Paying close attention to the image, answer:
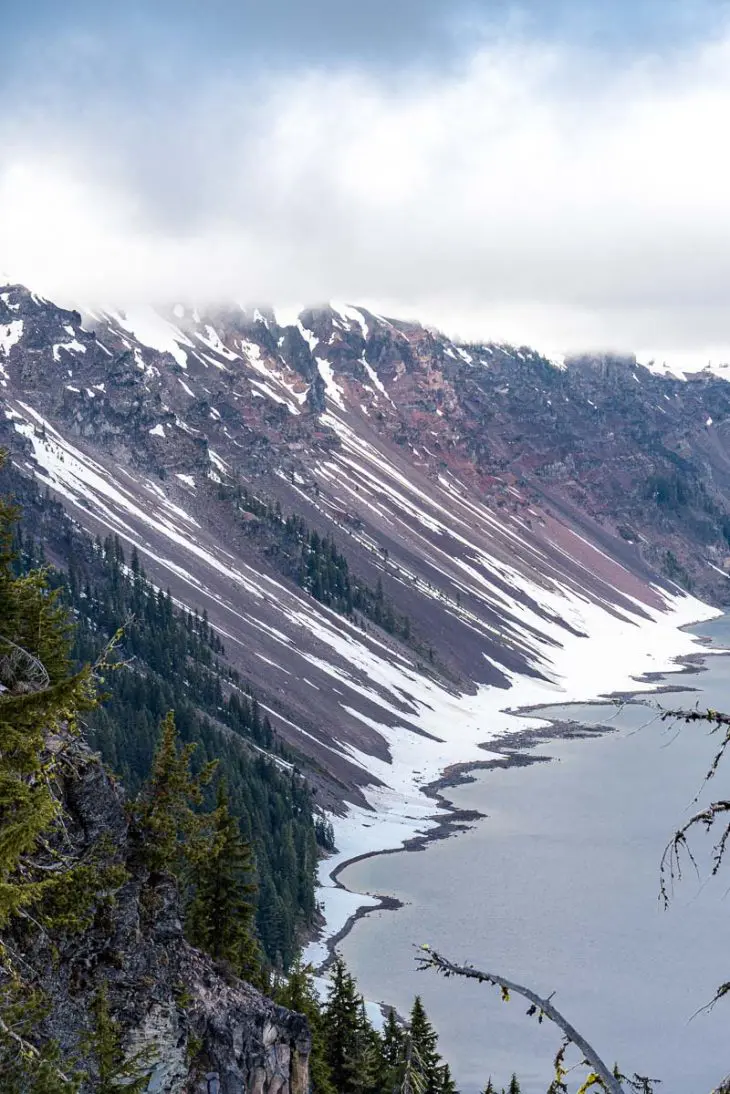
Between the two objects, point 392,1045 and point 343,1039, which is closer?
point 343,1039

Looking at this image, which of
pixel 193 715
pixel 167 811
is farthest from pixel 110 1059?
pixel 193 715

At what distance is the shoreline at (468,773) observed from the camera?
7631cm

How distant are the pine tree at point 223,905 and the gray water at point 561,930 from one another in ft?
86.9

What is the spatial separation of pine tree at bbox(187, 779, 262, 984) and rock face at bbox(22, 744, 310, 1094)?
7.03m

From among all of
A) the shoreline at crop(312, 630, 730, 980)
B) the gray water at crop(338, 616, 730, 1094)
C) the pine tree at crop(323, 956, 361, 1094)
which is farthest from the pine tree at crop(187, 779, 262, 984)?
the shoreline at crop(312, 630, 730, 980)

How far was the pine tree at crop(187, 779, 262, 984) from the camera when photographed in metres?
27.2

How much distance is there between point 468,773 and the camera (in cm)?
12100

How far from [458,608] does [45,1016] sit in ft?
588

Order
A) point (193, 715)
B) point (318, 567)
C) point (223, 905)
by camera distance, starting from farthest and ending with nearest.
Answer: point (318, 567)
point (193, 715)
point (223, 905)

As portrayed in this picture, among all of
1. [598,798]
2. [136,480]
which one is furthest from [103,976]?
[136,480]

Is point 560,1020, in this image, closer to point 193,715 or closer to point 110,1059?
point 110,1059

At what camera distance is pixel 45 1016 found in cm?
1498

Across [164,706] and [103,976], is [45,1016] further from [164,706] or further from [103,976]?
[164,706]

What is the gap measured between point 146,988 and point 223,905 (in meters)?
10.1
